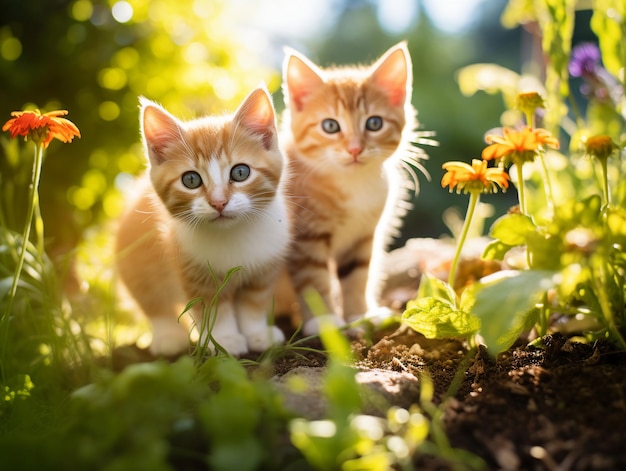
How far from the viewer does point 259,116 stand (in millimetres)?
1438

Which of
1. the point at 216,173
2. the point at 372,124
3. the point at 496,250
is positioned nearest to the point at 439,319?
the point at 496,250

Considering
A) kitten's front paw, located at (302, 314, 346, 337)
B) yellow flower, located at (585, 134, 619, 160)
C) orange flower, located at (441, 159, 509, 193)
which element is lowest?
kitten's front paw, located at (302, 314, 346, 337)

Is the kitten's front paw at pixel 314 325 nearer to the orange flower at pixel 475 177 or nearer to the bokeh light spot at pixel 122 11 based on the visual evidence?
the orange flower at pixel 475 177

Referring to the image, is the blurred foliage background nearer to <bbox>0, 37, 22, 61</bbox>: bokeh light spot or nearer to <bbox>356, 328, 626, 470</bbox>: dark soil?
<bbox>0, 37, 22, 61</bbox>: bokeh light spot

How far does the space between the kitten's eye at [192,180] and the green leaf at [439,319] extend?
52cm

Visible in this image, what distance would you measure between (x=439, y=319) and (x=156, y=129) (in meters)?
0.73

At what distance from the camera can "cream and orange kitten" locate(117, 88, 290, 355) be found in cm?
136

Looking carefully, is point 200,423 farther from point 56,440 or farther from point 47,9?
point 47,9

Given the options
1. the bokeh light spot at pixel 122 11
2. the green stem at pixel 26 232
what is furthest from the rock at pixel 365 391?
the bokeh light spot at pixel 122 11

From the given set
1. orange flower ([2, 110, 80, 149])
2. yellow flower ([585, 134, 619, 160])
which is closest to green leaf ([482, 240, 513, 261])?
yellow flower ([585, 134, 619, 160])

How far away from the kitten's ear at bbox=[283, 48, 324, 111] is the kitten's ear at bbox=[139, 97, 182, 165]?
1.46 feet

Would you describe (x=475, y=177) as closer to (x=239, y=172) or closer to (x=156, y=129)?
(x=239, y=172)

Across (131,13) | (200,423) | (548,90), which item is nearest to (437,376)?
(200,423)

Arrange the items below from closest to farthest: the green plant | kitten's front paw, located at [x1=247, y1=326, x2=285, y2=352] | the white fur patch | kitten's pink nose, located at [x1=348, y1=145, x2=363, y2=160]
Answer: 1. the green plant
2. the white fur patch
3. kitten's front paw, located at [x1=247, y1=326, x2=285, y2=352]
4. kitten's pink nose, located at [x1=348, y1=145, x2=363, y2=160]
